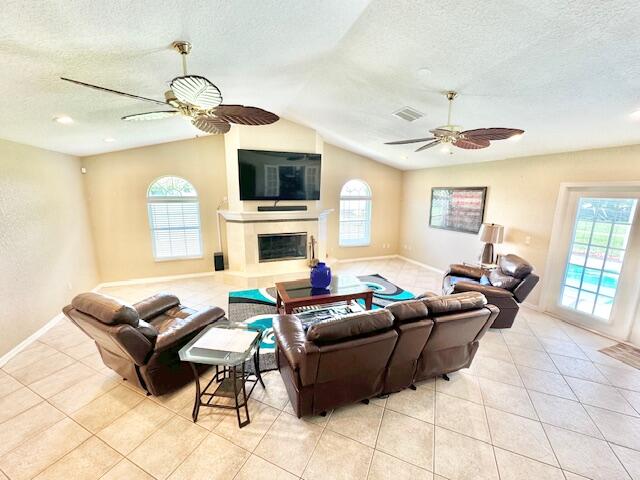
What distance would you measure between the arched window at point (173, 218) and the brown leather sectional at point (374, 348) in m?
4.27

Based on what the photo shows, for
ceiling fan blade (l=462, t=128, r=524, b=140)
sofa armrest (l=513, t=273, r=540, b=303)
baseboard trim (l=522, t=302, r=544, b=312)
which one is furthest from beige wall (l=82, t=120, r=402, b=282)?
baseboard trim (l=522, t=302, r=544, b=312)

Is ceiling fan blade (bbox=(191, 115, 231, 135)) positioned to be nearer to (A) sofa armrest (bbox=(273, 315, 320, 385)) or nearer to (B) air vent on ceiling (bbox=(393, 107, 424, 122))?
(A) sofa armrest (bbox=(273, 315, 320, 385))

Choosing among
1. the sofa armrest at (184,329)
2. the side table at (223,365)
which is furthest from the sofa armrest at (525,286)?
the sofa armrest at (184,329)

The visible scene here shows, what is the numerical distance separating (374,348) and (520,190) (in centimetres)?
445

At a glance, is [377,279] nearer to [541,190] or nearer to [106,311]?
[541,190]

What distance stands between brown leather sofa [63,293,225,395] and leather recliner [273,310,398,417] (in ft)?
3.16

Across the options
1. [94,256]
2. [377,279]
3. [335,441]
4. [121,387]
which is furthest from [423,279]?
[94,256]

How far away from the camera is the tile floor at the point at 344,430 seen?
1.84m

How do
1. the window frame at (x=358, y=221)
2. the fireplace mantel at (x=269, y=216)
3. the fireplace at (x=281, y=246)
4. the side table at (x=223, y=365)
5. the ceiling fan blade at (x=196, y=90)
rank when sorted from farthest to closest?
the window frame at (x=358, y=221)
the fireplace at (x=281, y=246)
the fireplace mantel at (x=269, y=216)
the side table at (x=223, y=365)
the ceiling fan blade at (x=196, y=90)

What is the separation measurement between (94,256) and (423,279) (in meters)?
6.99

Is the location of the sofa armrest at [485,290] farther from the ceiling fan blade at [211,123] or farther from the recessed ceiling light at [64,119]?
the recessed ceiling light at [64,119]

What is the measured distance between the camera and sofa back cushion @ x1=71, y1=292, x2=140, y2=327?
2104mm

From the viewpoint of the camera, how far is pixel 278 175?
17.8 feet

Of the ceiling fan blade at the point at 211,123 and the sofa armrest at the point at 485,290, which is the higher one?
the ceiling fan blade at the point at 211,123
